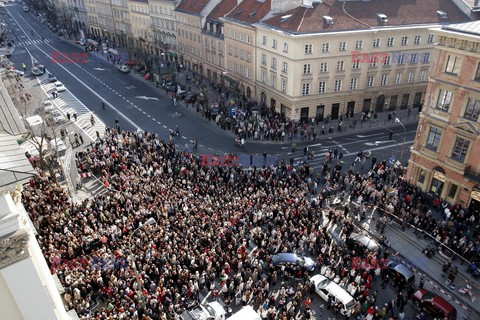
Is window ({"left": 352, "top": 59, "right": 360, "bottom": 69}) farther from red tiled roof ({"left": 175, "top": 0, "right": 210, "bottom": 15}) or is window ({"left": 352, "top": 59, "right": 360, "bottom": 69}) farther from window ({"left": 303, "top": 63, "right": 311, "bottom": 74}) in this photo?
red tiled roof ({"left": 175, "top": 0, "right": 210, "bottom": 15})

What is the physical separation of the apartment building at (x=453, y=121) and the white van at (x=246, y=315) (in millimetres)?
22873

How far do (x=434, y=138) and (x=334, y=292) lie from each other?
19.6 metres

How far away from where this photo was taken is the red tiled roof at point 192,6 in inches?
2916

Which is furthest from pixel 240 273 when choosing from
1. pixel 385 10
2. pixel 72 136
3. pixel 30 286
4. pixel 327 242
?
pixel 385 10

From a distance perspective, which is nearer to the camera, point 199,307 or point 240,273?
point 199,307

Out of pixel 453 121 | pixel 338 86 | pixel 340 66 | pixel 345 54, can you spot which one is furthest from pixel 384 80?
pixel 453 121

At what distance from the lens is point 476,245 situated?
3047 centimetres

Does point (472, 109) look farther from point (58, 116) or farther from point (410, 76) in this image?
point (58, 116)

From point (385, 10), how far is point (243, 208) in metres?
39.9

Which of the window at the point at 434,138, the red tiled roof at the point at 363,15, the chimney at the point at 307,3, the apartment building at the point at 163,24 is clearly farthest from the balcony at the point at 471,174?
the apartment building at the point at 163,24

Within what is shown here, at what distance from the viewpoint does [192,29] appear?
76750mm

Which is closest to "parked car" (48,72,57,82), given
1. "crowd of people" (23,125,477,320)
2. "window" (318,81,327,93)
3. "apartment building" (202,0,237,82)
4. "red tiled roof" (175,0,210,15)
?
"red tiled roof" (175,0,210,15)

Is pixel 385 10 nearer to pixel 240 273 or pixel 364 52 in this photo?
pixel 364 52

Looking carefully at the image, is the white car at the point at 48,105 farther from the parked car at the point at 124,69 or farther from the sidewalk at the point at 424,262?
the sidewalk at the point at 424,262
